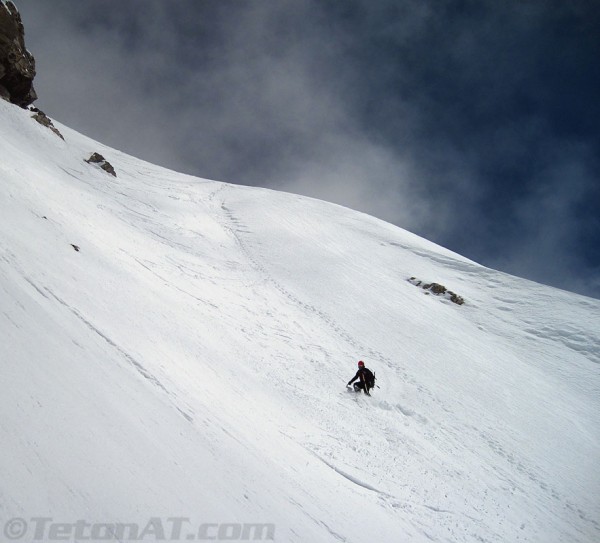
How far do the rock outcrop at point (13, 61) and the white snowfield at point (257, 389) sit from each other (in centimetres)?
930

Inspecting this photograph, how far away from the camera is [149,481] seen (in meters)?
4.47

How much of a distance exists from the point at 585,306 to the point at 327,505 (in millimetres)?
28191

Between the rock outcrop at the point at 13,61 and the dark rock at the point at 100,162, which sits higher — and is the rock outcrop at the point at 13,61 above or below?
above

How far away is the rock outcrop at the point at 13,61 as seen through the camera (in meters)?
32.5

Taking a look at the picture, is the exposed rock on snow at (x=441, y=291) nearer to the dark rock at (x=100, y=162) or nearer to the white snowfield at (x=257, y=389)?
the white snowfield at (x=257, y=389)

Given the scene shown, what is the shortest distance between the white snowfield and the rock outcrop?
366 inches

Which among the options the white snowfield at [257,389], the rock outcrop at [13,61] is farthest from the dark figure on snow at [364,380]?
the rock outcrop at [13,61]

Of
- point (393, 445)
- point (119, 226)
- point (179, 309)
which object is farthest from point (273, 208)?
point (393, 445)

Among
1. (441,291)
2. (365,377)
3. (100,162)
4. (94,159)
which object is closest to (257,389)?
(365,377)

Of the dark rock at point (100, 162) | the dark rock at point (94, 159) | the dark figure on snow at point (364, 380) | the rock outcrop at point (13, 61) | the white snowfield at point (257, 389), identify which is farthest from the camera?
the rock outcrop at point (13, 61)

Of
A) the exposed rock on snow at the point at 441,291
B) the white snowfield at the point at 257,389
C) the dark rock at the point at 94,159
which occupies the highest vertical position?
the exposed rock on snow at the point at 441,291

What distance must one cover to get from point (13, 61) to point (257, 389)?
42940 millimetres

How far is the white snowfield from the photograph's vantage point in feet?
14.9

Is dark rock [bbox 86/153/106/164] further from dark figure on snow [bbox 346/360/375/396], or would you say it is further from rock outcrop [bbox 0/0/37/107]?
dark figure on snow [bbox 346/360/375/396]
